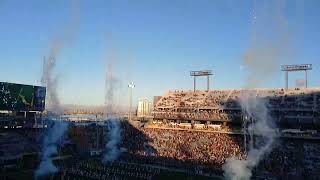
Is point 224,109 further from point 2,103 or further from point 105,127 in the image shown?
point 2,103

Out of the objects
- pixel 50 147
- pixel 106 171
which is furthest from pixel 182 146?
pixel 50 147

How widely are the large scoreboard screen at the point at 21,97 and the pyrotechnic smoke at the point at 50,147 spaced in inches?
144

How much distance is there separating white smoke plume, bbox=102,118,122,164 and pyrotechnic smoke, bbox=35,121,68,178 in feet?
20.2

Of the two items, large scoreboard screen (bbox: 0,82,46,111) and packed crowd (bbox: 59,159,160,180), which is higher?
large scoreboard screen (bbox: 0,82,46,111)

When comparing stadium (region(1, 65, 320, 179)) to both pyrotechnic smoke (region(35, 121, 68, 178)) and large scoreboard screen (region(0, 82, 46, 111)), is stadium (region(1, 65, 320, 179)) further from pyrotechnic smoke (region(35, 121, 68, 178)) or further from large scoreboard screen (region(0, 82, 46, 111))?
pyrotechnic smoke (region(35, 121, 68, 178))

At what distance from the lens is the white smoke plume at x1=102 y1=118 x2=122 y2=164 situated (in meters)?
47.6

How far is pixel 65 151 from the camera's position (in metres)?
48.6

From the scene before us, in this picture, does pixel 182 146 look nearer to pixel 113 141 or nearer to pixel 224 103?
pixel 113 141

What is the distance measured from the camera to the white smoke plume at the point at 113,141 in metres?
47.6

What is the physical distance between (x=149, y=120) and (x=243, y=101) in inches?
768

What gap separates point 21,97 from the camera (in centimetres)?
5034

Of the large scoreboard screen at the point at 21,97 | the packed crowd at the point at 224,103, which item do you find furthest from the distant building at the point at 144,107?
the large scoreboard screen at the point at 21,97

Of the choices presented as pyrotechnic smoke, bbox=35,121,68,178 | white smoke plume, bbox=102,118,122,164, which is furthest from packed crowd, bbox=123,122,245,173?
pyrotechnic smoke, bbox=35,121,68,178

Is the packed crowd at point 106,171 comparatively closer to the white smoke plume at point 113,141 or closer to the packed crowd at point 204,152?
the white smoke plume at point 113,141
